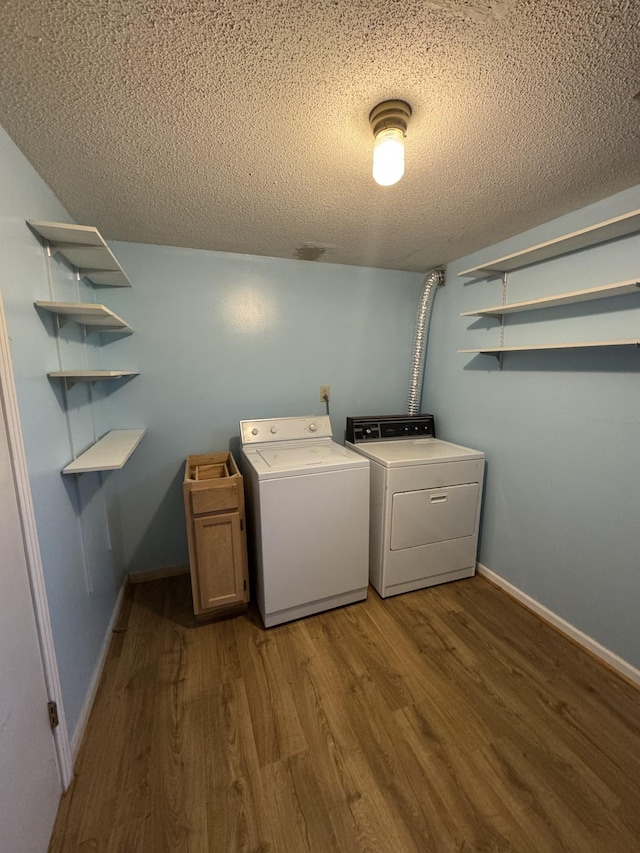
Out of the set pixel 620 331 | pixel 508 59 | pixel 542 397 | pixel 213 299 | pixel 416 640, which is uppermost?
pixel 508 59

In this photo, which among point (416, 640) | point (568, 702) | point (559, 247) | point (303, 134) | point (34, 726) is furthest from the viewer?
point (416, 640)

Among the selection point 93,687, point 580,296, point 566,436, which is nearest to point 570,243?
point 580,296

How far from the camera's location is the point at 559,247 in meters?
1.62

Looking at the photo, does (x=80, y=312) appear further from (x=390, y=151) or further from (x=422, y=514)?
(x=422, y=514)

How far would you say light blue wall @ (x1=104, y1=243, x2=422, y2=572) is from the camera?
215 centimetres

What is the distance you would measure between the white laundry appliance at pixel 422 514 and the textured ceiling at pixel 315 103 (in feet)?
4.51

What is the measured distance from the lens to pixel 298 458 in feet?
6.42

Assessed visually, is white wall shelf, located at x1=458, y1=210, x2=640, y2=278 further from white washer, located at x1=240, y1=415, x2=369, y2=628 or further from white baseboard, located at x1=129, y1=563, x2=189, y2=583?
white baseboard, located at x1=129, y1=563, x2=189, y2=583

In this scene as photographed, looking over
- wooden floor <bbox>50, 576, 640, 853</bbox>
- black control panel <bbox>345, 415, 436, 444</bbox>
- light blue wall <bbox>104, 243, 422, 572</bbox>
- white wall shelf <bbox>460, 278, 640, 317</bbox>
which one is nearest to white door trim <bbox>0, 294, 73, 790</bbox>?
wooden floor <bbox>50, 576, 640, 853</bbox>

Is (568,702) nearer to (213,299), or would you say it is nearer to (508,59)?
(508,59)

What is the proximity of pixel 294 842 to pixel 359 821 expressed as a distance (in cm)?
21

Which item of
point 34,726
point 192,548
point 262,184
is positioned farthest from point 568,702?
point 262,184

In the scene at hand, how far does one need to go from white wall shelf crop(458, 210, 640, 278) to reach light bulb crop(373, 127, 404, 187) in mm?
883

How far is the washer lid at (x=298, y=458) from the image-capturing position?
1.77 meters
